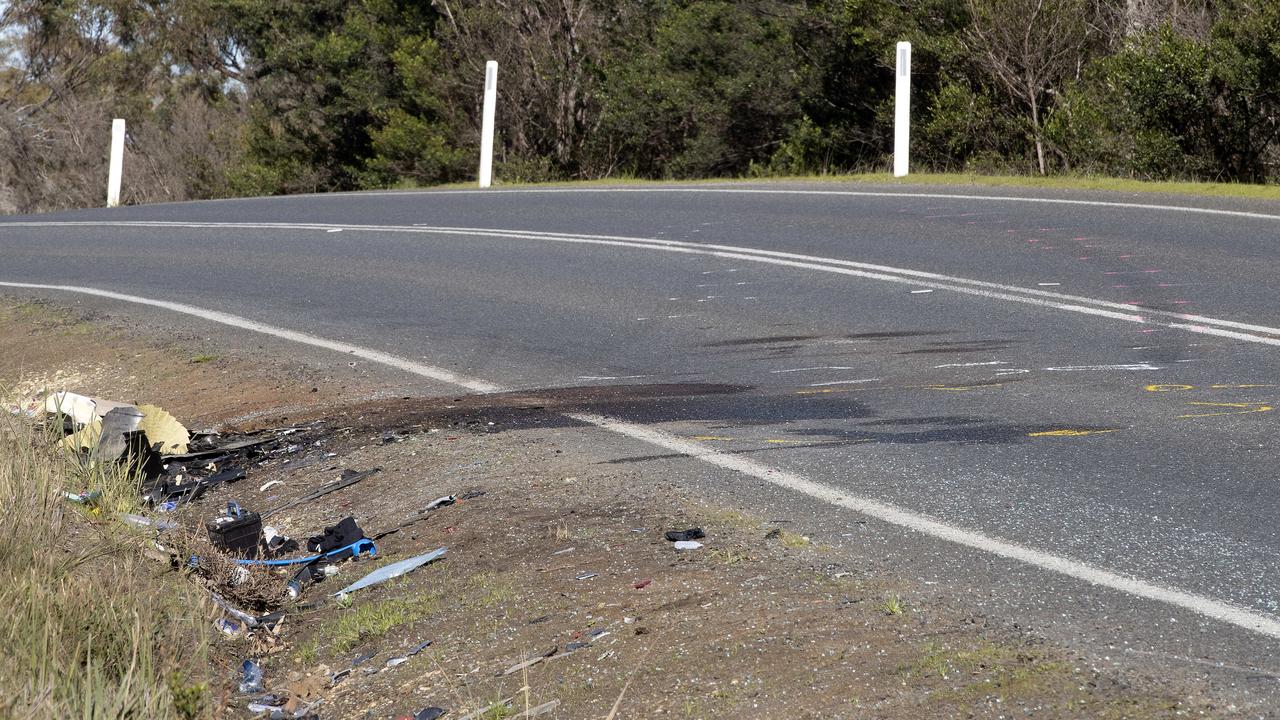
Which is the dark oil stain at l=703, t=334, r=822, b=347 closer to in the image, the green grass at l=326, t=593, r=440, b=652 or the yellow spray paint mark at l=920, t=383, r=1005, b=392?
the yellow spray paint mark at l=920, t=383, r=1005, b=392

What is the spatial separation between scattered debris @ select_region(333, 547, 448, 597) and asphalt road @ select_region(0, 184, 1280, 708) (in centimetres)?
109


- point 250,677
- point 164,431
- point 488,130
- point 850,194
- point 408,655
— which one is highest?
point 488,130

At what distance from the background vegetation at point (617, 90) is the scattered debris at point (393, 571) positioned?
12.2 meters

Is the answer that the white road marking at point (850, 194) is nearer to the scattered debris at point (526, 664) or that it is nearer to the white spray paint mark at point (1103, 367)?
the white spray paint mark at point (1103, 367)

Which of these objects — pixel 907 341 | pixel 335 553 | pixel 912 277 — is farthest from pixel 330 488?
pixel 912 277

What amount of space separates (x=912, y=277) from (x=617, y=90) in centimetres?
1761

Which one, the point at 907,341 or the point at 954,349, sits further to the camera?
the point at 907,341

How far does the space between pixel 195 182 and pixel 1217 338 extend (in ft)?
117

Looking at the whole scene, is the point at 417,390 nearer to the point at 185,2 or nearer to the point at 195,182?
the point at 195,182

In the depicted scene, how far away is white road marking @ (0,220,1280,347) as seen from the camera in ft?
23.3

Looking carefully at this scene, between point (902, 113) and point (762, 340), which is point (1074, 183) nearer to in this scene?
point (902, 113)

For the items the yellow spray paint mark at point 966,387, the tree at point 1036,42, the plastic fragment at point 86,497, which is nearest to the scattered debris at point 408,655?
the plastic fragment at point 86,497

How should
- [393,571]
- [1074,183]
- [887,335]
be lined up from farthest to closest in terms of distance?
[1074,183] < [887,335] < [393,571]

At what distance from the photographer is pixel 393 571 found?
4.50m
